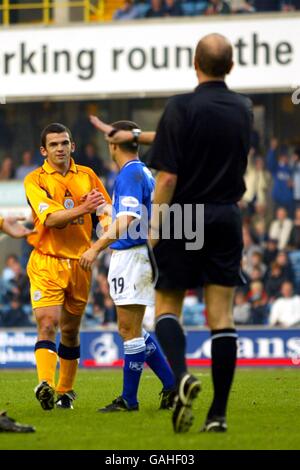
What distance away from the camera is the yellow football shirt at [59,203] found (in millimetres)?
9328

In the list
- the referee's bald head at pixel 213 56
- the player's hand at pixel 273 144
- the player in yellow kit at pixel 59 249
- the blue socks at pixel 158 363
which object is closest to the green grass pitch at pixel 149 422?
the blue socks at pixel 158 363

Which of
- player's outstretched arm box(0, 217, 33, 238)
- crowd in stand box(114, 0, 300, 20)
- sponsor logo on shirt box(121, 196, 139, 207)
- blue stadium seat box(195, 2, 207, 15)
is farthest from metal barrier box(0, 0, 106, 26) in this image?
player's outstretched arm box(0, 217, 33, 238)

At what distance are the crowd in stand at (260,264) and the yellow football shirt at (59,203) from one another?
1019 centimetres

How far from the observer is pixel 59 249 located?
937 centimetres

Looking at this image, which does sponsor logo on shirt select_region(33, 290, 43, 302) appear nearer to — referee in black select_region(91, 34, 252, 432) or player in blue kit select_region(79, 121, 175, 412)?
player in blue kit select_region(79, 121, 175, 412)

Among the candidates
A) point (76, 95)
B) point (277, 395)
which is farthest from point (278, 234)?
point (277, 395)

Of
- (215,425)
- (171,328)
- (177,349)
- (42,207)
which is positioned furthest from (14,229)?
(42,207)

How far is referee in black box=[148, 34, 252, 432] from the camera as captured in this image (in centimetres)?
682

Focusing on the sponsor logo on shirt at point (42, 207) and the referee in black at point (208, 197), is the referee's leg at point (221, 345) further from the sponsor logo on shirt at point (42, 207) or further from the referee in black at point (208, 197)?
the sponsor logo on shirt at point (42, 207)

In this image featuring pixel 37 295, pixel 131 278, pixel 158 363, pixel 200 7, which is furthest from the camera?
pixel 200 7

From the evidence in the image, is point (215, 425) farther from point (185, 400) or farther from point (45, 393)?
point (45, 393)

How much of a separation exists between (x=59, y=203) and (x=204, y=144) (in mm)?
2673

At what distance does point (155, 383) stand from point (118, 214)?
411 cm

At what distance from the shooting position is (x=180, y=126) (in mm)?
6812
